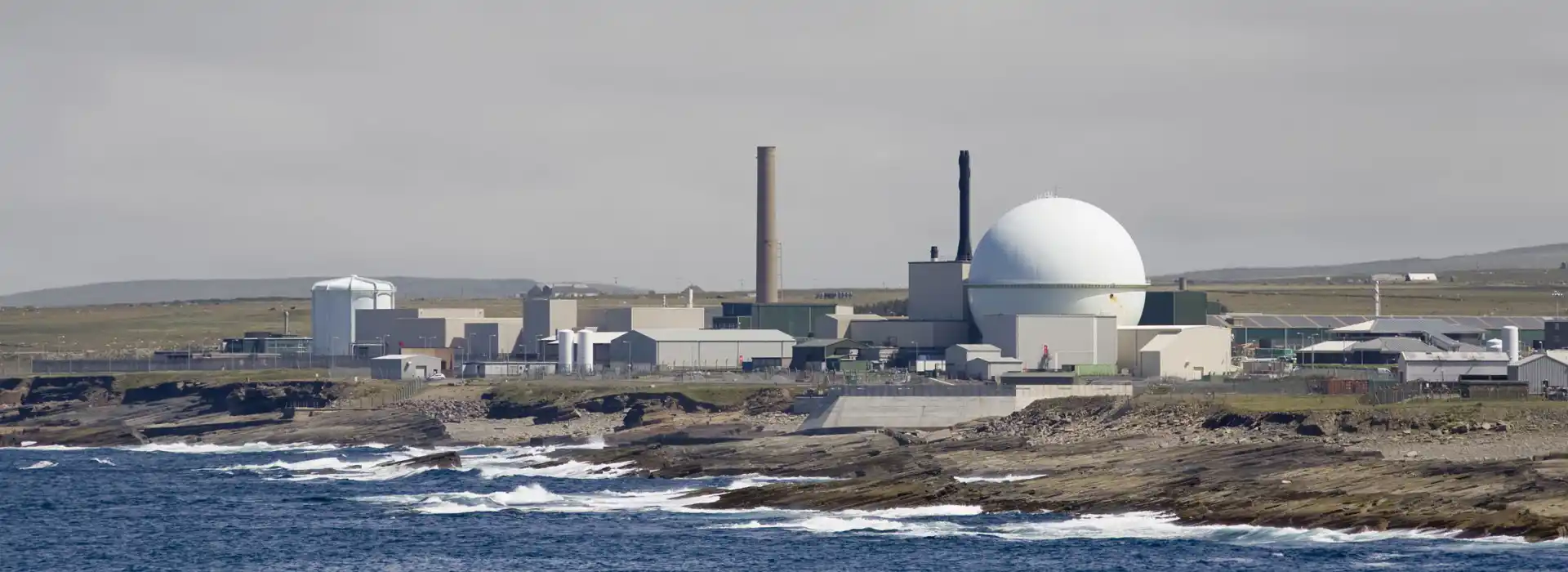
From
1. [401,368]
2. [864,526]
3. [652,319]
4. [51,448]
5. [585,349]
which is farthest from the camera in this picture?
[652,319]

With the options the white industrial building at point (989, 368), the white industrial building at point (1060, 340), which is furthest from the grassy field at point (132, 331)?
the white industrial building at point (989, 368)

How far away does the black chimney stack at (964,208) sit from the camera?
406ft

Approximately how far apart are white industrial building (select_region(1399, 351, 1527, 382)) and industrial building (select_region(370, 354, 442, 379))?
53863 millimetres

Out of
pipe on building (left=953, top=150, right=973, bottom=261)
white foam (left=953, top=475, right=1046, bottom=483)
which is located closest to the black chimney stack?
pipe on building (left=953, top=150, right=973, bottom=261)

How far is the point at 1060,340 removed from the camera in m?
107

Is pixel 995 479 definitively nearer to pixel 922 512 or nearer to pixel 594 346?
pixel 922 512

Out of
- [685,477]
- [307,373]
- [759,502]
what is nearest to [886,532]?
[759,502]

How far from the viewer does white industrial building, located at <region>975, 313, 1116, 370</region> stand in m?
107

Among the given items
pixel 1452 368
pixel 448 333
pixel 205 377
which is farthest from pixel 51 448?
pixel 1452 368

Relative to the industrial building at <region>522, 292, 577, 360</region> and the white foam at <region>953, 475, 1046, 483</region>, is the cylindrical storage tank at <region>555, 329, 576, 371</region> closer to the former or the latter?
the industrial building at <region>522, 292, 577, 360</region>

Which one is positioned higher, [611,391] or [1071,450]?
[611,391]

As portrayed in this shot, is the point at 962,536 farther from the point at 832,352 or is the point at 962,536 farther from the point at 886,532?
the point at 832,352

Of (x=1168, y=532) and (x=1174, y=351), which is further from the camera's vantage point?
(x=1174, y=351)

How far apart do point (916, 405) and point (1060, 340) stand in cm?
2011
